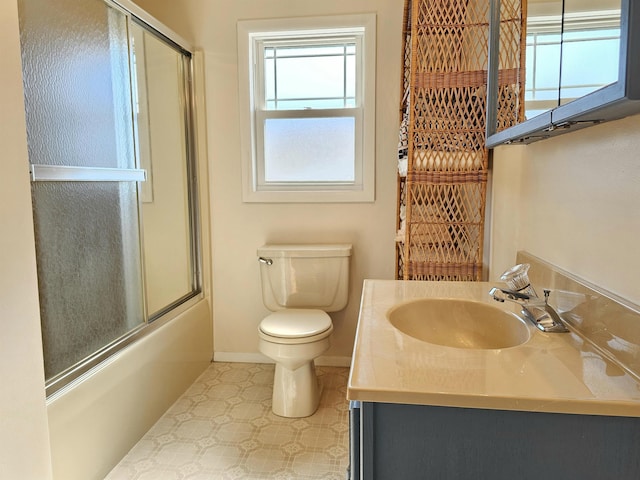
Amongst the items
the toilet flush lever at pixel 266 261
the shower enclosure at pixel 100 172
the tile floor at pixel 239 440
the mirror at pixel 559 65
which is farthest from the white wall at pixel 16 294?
the mirror at pixel 559 65

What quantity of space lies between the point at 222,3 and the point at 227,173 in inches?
38.5

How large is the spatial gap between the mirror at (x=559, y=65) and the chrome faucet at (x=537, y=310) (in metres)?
0.40

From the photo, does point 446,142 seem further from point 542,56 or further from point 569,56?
point 569,56

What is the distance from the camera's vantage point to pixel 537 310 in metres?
1.12

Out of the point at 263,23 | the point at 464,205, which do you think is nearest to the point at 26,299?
the point at 464,205

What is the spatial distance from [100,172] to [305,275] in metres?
1.17

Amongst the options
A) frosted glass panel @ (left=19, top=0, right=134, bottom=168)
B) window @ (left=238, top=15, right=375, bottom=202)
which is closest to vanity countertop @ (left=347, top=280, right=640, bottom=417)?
frosted glass panel @ (left=19, top=0, right=134, bottom=168)

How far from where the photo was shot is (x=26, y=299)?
1.33m

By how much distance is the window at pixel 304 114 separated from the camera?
8.59 feet

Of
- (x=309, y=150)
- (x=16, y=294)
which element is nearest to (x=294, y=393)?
(x=16, y=294)

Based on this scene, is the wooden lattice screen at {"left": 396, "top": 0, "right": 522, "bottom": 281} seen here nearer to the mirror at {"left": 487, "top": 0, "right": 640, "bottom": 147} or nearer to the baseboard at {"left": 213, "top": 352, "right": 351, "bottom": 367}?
the mirror at {"left": 487, "top": 0, "right": 640, "bottom": 147}

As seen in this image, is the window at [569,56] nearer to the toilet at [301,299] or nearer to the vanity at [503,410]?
the vanity at [503,410]

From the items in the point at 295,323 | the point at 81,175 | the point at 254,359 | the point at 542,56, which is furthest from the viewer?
the point at 254,359

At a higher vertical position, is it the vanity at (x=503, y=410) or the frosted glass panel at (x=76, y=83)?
the frosted glass panel at (x=76, y=83)
